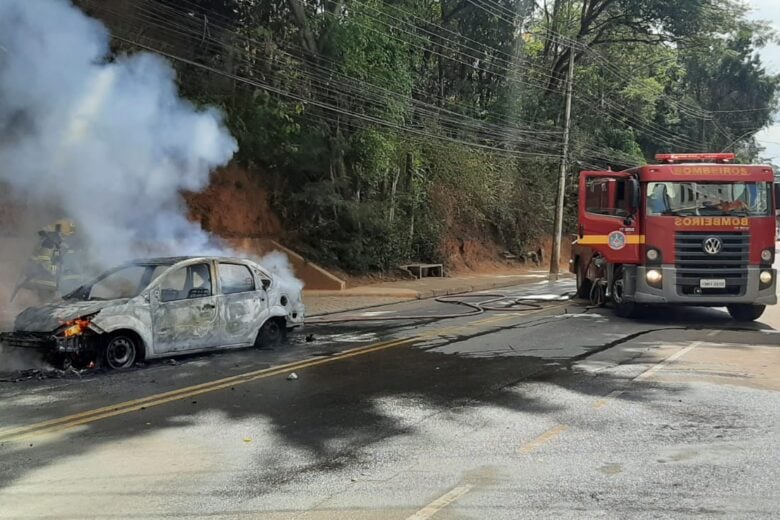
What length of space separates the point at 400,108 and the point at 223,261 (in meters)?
13.8

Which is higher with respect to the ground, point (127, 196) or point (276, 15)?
point (276, 15)

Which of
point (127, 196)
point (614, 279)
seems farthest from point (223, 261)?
point (614, 279)

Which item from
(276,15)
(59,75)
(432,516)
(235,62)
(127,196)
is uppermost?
(276,15)

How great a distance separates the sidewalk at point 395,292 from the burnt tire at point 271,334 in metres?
4.76

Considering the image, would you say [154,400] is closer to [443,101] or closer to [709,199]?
[709,199]

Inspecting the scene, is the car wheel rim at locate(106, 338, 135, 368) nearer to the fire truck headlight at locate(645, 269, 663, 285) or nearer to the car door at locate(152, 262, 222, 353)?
the car door at locate(152, 262, 222, 353)

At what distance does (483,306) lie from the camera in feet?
54.1

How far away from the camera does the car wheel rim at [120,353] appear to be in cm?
853

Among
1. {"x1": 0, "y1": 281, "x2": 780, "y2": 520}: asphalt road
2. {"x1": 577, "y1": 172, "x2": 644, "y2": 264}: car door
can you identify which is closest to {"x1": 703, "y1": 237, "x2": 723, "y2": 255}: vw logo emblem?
{"x1": 577, "y1": 172, "x2": 644, "y2": 264}: car door

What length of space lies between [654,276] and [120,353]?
9.24m

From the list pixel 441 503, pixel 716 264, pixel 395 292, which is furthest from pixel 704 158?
pixel 441 503

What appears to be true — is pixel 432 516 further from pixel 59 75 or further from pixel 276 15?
pixel 276 15

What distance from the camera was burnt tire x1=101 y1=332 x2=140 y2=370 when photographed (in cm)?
851

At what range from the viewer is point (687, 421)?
246 inches
